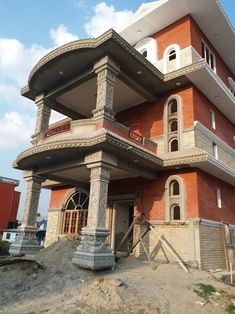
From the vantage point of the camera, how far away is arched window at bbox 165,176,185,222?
10.4 meters

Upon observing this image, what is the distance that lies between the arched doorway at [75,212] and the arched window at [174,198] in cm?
499

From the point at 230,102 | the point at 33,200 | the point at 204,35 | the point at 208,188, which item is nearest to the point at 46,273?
the point at 33,200

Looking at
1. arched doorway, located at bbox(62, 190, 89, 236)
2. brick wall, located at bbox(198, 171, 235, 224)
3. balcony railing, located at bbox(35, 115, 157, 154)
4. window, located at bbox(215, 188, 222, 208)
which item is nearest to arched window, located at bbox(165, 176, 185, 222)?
brick wall, located at bbox(198, 171, 235, 224)

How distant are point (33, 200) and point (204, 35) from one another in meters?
11.5

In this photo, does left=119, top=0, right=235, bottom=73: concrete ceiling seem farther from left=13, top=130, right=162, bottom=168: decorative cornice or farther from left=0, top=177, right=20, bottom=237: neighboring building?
left=0, top=177, right=20, bottom=237: neighboring building

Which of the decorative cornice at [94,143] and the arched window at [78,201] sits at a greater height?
the decorative cornice at [94,143]

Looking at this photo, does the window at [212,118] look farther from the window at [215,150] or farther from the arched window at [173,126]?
the arched window at [173,126]

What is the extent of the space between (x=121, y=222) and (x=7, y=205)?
69.4 ft

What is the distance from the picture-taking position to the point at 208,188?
1111cm

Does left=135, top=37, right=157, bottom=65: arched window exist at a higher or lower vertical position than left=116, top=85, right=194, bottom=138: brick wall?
higher

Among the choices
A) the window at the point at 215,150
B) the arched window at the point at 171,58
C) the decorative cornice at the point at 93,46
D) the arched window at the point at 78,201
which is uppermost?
the arched window at the point at 171,58

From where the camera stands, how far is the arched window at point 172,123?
11406 mm

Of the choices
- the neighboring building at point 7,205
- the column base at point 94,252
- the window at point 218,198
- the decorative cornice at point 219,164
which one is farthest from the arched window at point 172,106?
the neighboring building at point 7,205

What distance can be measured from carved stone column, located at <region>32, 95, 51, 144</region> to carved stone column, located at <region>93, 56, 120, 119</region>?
12.4 feet
